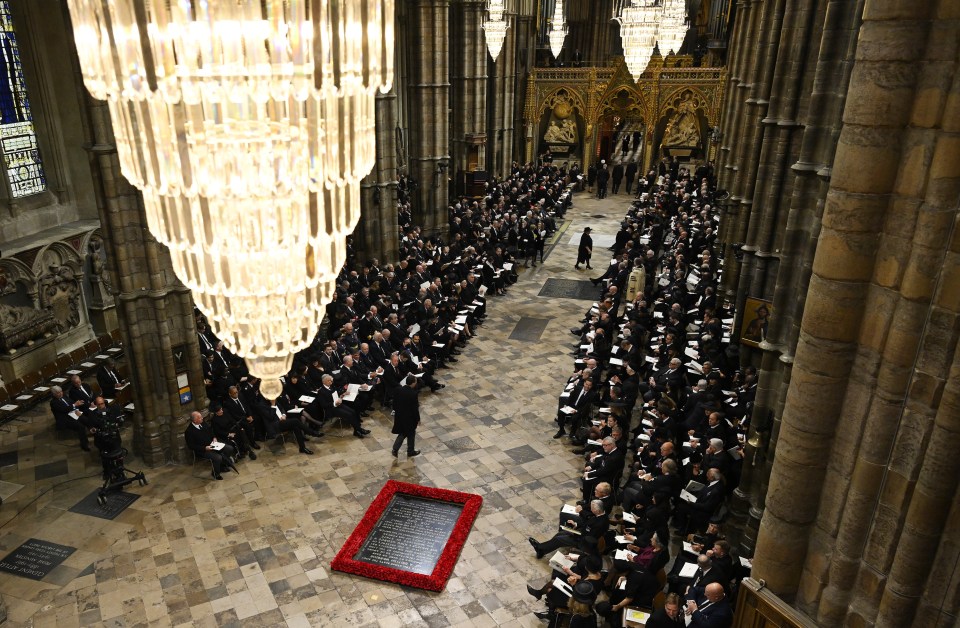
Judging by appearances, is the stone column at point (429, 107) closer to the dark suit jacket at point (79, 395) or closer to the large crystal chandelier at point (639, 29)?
the large crystal chandelier at point (639, 29)

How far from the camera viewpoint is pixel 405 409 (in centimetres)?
1048

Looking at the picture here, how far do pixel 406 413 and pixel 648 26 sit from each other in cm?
1328

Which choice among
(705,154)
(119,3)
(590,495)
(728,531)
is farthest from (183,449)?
(705,154)

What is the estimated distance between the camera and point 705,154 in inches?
1259

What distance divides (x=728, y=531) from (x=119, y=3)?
8821mm

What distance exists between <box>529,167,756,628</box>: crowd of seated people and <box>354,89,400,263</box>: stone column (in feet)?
18.7

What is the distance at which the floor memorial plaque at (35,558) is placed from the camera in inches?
332

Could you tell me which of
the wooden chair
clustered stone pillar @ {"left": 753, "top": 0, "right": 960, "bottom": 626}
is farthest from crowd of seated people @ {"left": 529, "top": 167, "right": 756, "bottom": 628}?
the wooden chair

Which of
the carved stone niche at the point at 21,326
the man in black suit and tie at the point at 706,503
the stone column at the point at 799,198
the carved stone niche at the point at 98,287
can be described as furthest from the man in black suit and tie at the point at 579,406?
the carved stone niche at the point at 21,326

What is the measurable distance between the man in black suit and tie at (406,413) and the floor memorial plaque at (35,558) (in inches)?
179

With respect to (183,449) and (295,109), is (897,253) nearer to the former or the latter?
(295,109)

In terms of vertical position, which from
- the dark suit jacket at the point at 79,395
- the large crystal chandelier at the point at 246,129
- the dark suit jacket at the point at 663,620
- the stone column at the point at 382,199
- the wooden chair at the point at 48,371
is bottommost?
the wooden chair at the point at 48,371

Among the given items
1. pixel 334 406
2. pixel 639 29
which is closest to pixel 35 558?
pixel 334 406

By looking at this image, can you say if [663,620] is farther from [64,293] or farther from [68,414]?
[64,293]
